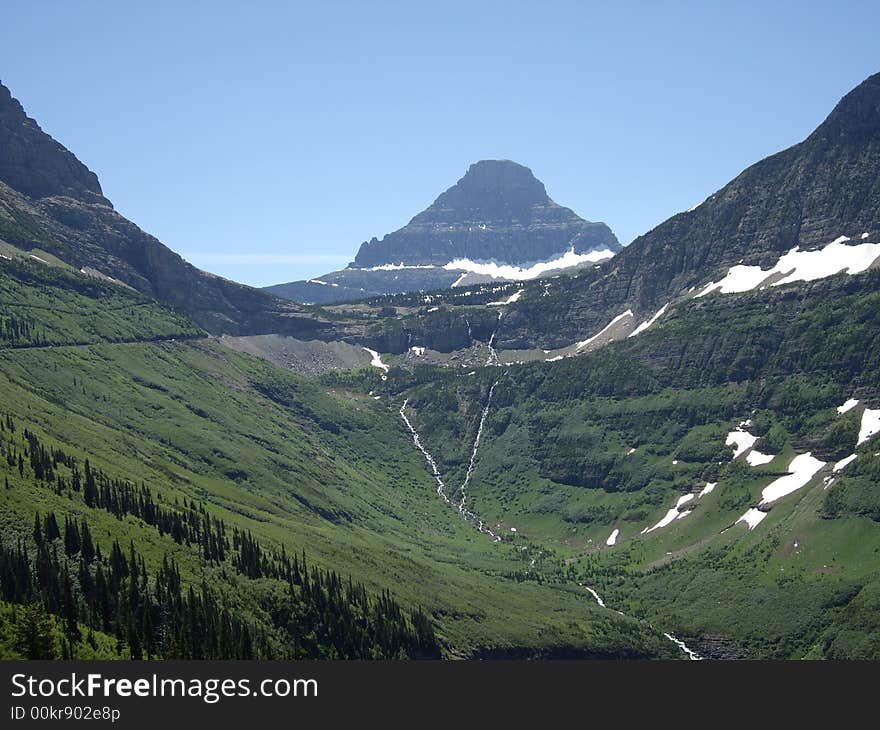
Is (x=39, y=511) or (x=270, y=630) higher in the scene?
(x=39, y=511)

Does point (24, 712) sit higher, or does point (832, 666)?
point (24, 712)

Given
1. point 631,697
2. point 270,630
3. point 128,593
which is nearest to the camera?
point 631,697

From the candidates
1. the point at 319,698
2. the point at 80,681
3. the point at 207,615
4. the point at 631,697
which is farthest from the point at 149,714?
the point at 207,615

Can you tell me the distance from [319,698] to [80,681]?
18.7 meters

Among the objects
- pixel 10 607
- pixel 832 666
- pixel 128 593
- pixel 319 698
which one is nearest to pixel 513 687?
pixel 319 698

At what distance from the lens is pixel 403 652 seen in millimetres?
194500

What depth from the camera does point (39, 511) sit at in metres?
184

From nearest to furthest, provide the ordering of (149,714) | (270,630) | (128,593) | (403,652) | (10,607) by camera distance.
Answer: (149,714), (10,607), (128,593), (270,630), (403,652)

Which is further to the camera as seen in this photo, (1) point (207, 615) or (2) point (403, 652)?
(2) point (403, 652)

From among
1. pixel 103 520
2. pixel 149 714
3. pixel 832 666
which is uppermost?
pixel 103 520

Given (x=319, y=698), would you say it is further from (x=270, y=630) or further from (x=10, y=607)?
(x=270, y=630)

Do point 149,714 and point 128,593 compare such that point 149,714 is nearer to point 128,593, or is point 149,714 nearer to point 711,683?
point 711,683

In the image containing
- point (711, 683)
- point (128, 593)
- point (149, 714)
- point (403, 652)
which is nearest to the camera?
point (149, 714)

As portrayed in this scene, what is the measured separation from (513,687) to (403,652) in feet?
357
